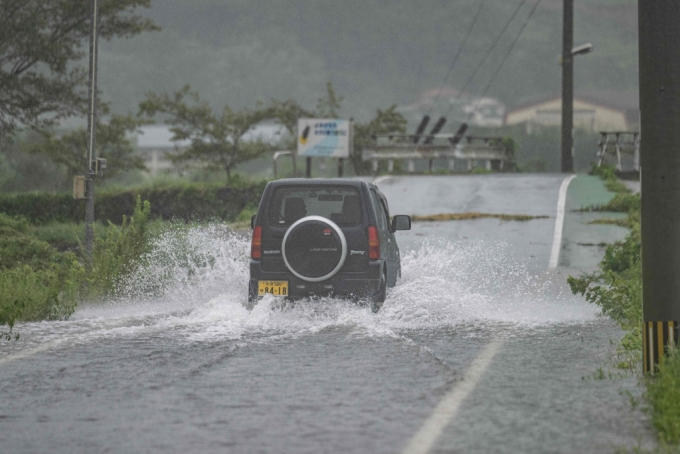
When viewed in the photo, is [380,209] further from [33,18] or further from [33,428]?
[33,18]

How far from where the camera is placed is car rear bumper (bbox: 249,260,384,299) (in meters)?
12.6

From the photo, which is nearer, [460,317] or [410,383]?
[410,383]

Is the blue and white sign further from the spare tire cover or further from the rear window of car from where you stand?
the spare tire cover

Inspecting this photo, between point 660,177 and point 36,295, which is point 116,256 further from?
point 660,177

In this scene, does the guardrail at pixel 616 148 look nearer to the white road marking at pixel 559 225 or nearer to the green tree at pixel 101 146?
the white road marking at pixel 559 225

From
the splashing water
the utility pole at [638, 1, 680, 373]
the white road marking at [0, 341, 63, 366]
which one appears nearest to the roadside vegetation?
the utility pole at [638, 1, 680, 373]

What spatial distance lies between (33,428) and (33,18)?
34253 mm

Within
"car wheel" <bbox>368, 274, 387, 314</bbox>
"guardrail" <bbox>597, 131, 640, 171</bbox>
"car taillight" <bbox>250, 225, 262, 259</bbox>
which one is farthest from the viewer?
"guardrail" <bbox>597, 131, 640, 171</bbox>

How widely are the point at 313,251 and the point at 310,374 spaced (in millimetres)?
3832

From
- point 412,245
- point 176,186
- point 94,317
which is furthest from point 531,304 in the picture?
point 176,186

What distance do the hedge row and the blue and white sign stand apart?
5.64 m

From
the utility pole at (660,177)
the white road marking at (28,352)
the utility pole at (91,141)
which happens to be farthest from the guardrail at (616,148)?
the white road marking at (28,352)

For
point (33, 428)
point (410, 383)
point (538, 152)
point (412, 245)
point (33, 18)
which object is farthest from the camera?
point (538, 152)

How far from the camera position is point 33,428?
22.7ft
